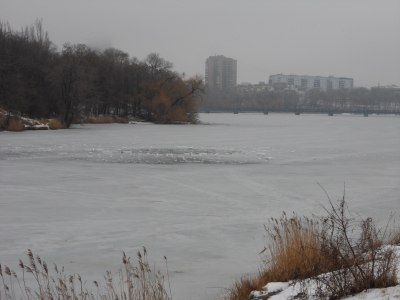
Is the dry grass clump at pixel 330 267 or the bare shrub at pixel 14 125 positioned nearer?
the dry grass clump at pixel 330 267

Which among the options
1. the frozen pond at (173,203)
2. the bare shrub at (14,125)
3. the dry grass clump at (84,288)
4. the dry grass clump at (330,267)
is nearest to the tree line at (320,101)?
the bare shrub at (14,125)

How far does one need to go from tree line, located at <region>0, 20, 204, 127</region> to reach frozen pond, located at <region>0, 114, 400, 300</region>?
25802mm

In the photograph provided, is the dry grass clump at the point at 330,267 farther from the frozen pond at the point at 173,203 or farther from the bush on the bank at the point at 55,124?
the bush on the bank at the point at 55,124

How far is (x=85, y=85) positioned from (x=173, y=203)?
39.5 metres

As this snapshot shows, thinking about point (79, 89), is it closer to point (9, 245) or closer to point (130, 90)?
point (130, 90)

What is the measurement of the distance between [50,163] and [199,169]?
5.52 meters

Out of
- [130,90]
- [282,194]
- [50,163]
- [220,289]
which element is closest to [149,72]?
[130,90]

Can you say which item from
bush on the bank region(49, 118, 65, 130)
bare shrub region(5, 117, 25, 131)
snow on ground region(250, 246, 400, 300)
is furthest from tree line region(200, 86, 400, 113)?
snow on ground region(250, 246, 400, 300)

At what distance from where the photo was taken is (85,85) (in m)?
48.4

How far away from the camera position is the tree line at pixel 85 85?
4541 cm

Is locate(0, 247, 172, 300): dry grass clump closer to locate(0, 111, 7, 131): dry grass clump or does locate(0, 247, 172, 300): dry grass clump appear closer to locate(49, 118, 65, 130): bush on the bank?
locate(0, 111, 7, 131): dry grass clump

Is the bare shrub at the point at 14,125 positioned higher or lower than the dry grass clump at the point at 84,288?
higher

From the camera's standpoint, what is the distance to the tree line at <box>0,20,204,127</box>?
45406 mm

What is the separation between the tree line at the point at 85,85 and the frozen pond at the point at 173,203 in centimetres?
2580
